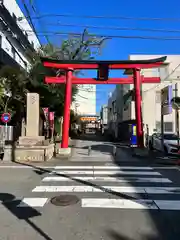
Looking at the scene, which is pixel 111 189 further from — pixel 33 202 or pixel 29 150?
pixel 29 150

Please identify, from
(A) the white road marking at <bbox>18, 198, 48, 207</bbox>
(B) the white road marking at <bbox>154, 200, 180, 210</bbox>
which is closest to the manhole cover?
(A) the white road marking at <bbox>18, 198, 48, 207</bbox>

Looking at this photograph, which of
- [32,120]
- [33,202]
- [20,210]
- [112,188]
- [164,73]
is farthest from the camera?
[164,73]

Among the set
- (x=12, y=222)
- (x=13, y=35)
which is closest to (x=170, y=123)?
(x=13, y=35)

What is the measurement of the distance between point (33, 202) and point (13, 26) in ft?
84.7

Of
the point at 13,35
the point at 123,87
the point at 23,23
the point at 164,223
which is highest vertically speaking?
the point at 23,23

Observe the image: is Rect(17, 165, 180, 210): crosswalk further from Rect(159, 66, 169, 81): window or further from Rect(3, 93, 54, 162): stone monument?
Rect(159, 66, 169, 81): window

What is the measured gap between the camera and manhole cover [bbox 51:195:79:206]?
21.3 feet

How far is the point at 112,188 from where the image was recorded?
26.4 ft

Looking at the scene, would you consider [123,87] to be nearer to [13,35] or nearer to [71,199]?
[13,35]

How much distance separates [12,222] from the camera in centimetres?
525

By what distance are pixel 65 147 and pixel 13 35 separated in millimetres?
17583

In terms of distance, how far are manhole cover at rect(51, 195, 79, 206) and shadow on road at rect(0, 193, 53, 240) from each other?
0.71m

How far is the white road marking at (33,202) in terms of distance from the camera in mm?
6385

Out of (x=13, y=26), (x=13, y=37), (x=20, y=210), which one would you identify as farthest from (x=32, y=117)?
(x=13, y=26)
